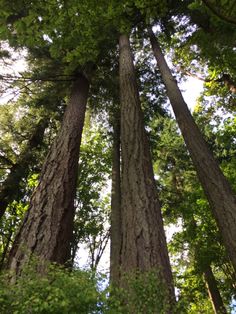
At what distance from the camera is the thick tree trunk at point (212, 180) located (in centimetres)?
497

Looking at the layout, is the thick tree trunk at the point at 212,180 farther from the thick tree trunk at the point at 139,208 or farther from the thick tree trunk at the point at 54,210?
the thick tree trunk at the point at 54,210

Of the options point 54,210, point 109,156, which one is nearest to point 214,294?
point 109,156

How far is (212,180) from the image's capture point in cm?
568

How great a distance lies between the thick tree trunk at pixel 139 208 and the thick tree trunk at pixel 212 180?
4.11 feet

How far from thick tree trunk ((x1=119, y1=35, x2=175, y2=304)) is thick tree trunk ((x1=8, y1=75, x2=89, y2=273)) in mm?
1239

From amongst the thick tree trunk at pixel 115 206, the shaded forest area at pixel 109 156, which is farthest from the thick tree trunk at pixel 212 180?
the thick tree trunk at pixel 115 206

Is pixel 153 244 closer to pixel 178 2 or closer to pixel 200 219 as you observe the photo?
pixel 200 219

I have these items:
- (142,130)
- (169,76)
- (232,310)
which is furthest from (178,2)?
(232,310)

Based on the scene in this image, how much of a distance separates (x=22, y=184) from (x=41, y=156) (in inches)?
47.2

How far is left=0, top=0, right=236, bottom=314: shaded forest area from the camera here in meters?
2.76

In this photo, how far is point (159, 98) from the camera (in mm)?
11789

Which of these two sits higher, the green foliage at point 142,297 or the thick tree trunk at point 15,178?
the thick tree trunk at point 15,178

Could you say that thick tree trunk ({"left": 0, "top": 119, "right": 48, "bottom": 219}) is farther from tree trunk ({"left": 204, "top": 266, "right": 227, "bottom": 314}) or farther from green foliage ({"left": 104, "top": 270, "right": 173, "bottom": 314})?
tree trunk ({"left": 204, "top": 266, "right": 227, "bottom": 314})

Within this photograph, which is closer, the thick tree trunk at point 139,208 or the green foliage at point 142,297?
the green foliage at point 142,297
